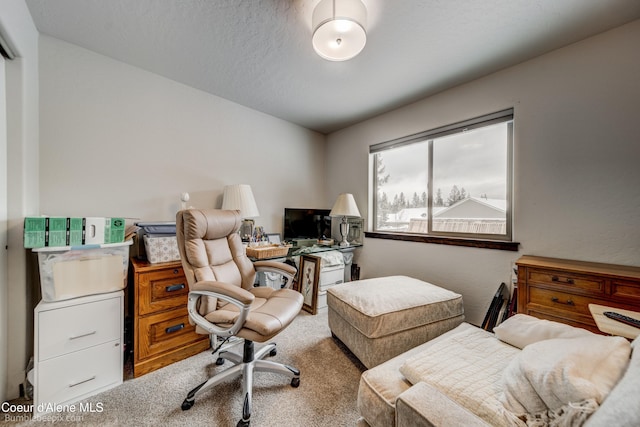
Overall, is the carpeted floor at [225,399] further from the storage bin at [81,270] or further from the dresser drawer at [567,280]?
the dresser drawer at [567,280]

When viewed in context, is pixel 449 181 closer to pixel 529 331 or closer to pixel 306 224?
pixel 529 331

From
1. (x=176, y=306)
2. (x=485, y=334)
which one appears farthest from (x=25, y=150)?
(x=485, y=334)

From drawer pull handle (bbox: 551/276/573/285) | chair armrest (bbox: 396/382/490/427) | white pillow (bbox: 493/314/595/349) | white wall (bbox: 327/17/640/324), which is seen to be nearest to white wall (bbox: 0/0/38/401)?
chair armrest (bbox: 396/382/490/427)

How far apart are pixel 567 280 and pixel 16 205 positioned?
3.46m

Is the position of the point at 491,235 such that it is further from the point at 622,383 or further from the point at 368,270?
the point at 622,383

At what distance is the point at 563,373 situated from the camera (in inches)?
24.1

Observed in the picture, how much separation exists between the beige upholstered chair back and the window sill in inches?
69.3

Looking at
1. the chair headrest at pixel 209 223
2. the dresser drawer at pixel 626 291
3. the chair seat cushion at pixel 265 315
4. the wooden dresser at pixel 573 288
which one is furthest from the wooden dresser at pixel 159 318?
the dresser drawer at pixel 626 291

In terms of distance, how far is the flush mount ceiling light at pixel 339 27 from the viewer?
130cm

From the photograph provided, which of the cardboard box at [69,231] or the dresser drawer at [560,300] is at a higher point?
the cardboard box at [69,231]

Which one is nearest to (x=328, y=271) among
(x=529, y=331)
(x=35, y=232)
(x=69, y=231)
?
(x=529, y=331)

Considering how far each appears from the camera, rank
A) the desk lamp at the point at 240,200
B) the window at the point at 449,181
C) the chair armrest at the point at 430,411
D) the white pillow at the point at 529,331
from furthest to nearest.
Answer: the desk lamp at the point at 240,200, the window at the point at 449,181, the white pillow at the point at 529,331, the chair armrest at the point at 430,411

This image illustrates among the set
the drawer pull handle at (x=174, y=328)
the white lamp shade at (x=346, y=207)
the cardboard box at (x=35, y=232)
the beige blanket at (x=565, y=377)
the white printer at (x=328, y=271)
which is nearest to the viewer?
the beige blanket at (x=565, y=377)

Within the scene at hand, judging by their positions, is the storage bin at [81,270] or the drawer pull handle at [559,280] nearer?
the storage bin at [81,270]
